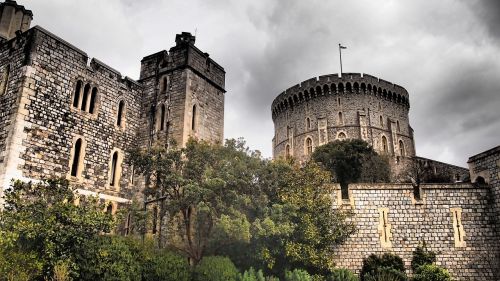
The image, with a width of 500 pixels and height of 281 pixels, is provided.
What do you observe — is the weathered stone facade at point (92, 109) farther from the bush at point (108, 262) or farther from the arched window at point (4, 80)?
the bush at point (108, 262)

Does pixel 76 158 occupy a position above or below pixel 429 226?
above

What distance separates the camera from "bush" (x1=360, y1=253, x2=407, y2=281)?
46.5ft

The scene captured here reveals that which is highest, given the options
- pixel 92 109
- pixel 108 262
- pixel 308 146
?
pixel 308 146

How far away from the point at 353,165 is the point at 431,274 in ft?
45.5

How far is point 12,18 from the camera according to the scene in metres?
18.1

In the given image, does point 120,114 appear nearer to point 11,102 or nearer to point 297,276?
point 11,102

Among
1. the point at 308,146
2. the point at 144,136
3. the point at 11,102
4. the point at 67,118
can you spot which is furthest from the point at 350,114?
the point at 11,102

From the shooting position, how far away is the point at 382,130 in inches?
1441

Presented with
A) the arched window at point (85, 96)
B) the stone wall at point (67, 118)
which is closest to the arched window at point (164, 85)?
the stone wall at point (67, 118)

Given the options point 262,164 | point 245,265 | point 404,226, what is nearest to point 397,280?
point 404,226

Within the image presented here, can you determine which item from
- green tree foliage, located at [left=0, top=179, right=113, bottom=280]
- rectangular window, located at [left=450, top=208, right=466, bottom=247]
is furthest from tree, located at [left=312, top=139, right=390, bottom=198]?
green tree foliage, located at [left=0, top=179, right=113, bottom=280]

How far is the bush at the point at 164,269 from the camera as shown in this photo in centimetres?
1123

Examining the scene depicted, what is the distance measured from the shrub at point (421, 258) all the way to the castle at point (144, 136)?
254 mm

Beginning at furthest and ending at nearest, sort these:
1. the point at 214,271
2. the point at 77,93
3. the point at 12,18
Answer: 1. the point at 12,18
2. the point at 77,93
3. the point at 214,271
